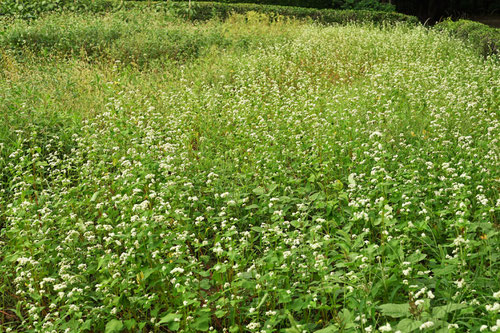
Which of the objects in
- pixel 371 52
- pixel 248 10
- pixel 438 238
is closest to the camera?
A: pixel 438 238

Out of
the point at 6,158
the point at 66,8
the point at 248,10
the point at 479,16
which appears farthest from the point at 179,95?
the point at 479,16

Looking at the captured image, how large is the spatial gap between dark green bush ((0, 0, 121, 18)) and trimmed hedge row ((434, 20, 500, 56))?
1274cm

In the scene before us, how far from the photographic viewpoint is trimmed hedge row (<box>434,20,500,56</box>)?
971 centimetres

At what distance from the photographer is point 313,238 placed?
3.22 meters

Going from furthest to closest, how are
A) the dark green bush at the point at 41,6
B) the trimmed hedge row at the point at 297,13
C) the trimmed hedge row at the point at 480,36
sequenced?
the trimmed hedge row at the point at 297,13, the dark green bush at the point at 41,6, the trimmed hedge row at the point at 480,36

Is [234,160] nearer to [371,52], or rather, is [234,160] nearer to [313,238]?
[313,238]

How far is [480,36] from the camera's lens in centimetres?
1045

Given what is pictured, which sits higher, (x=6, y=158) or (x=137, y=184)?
(x=137, y=184)

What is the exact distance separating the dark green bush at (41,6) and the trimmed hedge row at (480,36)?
12740mm

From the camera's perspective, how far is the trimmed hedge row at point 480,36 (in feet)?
31.9

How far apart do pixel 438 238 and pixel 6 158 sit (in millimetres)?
5463

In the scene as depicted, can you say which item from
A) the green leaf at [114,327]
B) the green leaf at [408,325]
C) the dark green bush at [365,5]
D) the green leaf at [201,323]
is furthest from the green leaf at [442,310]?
the dark green bush at [365,5]

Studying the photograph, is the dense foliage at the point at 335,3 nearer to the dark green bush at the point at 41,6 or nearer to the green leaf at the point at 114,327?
the dark green bush at the point at 41,6

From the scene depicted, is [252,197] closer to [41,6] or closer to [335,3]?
[41,6]
